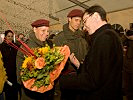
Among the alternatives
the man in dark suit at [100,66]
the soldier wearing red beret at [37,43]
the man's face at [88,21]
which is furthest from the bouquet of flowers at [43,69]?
the soldier wearing red beret at [37,43]

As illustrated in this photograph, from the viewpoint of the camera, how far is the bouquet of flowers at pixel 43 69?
193 centimetres

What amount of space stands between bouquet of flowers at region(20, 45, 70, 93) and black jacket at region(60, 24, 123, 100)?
0.61 ft

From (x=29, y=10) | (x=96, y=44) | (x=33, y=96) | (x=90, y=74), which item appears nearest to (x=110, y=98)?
(x=90, y=74)

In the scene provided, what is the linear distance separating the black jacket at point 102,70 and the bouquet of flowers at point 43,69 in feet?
0.61

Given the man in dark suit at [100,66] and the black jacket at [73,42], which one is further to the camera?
the black jacket at [73,42]

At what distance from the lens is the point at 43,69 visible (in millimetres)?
1934

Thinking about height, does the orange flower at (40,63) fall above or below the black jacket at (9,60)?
above

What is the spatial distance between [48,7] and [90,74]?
7.14ft

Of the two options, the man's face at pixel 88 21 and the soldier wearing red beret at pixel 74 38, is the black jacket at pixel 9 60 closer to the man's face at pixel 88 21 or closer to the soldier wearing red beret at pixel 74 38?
the soldier wearing red beret at pixel 74 38

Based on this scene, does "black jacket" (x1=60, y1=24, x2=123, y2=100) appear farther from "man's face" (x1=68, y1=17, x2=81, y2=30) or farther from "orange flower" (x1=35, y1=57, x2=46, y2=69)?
"man's face" (x1=68, y1=17, x2=81, y2=30)

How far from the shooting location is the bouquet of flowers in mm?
1927

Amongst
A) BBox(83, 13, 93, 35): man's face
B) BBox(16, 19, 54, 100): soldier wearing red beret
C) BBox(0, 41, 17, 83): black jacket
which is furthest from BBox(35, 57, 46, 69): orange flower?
BBox(0, 41, 17, 83): black jacket

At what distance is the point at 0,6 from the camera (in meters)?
3.06

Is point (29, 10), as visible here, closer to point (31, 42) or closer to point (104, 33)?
point (31, 42)
